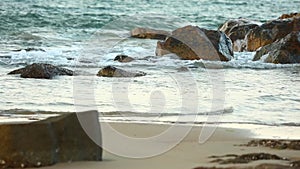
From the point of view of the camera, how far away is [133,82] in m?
11.8

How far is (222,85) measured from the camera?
11992mm

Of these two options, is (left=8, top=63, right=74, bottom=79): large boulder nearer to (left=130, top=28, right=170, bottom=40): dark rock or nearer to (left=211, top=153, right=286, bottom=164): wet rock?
(left=211, top=153, right=286, bottom=164): wet rock

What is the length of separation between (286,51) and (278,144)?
364 inches

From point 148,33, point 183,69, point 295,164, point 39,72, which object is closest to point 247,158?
point 295,164

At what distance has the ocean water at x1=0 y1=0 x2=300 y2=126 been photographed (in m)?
9.14

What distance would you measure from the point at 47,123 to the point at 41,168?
0.33 meters

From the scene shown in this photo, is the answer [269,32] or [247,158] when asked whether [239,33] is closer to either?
[269,32]

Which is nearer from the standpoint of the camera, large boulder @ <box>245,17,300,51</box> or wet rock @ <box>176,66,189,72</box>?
wet rock @ <box>176,66,189,72</box>

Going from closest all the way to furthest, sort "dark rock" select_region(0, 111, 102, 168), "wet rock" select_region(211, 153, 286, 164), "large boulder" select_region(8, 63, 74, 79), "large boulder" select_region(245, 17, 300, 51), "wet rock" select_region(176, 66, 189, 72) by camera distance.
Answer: "dark rock" select_region(0, 111, 102, 168)
"wet rock" select_region(211, 153, 286, 164)
"large boulder" select_region(8, 63, 74, 79)
"wet rock" select_region(176, 66, 189, 72)
"large boulder" select_region(245, 17, 300, 51)

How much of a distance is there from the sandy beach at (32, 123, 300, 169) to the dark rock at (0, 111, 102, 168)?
0.28ft

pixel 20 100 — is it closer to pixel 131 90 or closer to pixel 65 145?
pixel 131 90

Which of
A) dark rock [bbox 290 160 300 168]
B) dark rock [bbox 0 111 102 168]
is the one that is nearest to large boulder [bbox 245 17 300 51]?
dark rock [bbox 290 160 300 168]

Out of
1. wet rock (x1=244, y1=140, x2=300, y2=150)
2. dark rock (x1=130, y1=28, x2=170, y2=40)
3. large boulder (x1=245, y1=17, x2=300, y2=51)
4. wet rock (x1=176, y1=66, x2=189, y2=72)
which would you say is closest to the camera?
wet rock (x1=244, y1=140, x2=300, y2=150)

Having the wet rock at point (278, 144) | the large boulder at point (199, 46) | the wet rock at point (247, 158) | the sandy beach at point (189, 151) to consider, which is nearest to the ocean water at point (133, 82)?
the large boulder at point (199, 46)
